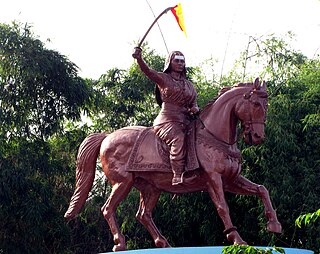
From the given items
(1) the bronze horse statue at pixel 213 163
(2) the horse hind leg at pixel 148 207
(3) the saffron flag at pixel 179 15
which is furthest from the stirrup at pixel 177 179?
(3) the saffron flag at pixel 179 15

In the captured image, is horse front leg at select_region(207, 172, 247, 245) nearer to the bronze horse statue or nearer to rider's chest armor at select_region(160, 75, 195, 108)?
the bronze horse statue

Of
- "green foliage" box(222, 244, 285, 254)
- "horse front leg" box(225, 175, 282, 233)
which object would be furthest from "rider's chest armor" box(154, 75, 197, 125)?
"green foliage" box(222, 244, 285, 254)

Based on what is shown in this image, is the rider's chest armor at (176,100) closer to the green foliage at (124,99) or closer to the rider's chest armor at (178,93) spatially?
the rider's chest armor at (178,93)

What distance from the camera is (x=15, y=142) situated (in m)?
18.4

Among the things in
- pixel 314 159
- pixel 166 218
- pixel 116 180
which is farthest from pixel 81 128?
pixel 116 180

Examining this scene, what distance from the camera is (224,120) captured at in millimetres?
11195

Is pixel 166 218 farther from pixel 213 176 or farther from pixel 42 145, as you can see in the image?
pixel 213 176

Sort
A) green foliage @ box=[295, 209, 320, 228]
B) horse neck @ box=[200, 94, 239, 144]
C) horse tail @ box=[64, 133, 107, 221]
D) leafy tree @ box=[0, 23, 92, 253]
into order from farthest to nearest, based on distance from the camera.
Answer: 1. leafy tree @ box=[0, 23, 92, 253]
2. horse tail @ box=[64, 133, 107, 221]
3. horse neck @ box=[200, 94, 239, 144]
4. green foliage @ box=[295, 209, 320, 228]

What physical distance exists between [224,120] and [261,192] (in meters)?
1.02

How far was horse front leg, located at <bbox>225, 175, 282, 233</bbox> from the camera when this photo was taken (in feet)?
35.8

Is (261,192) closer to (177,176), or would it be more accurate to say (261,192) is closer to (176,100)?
(177,176)

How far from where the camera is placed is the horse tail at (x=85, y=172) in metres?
12.1

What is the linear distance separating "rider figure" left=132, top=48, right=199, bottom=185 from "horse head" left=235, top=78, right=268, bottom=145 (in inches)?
32.4

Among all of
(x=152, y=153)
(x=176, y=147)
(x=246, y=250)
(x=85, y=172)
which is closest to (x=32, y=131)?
(x=85, y=172)
